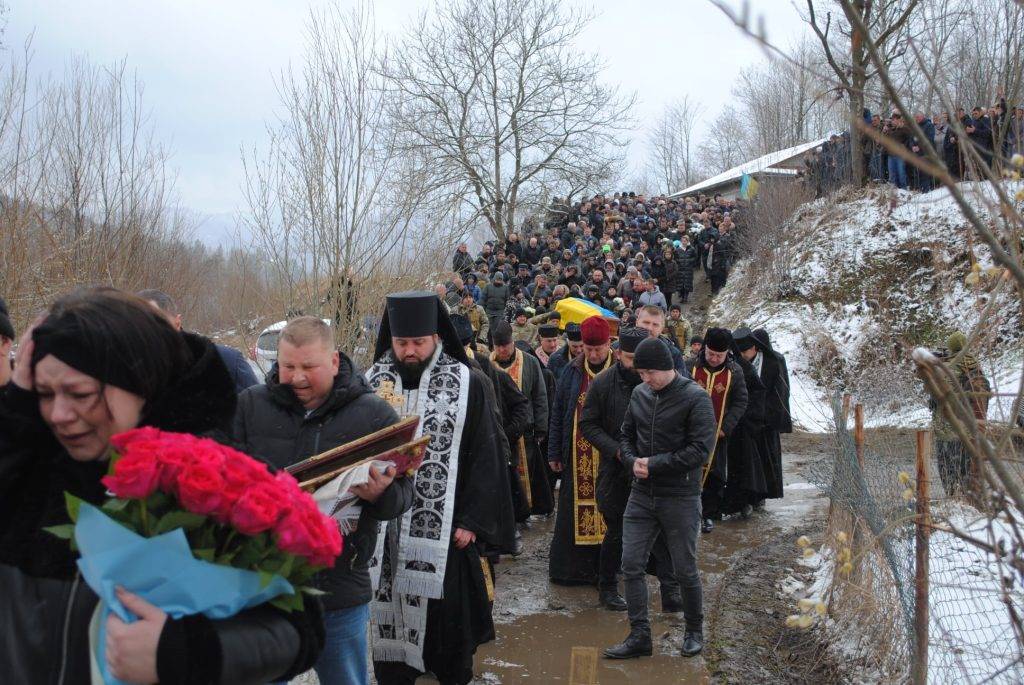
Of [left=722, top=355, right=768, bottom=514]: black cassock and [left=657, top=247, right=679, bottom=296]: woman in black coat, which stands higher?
[left=657, top=247, right=679, bottom=296]: woman in black coat

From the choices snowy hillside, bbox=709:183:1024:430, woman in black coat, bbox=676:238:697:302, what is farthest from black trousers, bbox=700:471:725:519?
woman in black coat, bbox=676:238:697:302

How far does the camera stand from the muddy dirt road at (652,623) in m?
5.41

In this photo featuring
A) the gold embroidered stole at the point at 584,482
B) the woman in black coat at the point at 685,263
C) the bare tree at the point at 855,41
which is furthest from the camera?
the woman in black coat at the point at 685,263

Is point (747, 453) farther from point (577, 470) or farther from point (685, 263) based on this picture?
point (685, 263)

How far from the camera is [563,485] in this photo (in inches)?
292

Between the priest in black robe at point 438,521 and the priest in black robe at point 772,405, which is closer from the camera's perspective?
Result: the priest in black robe at point 438,521

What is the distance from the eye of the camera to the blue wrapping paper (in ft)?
5.44

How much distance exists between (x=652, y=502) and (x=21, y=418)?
436cm

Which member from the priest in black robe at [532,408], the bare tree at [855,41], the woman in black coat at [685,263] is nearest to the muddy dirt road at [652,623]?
the priest in black robe at [532,408]

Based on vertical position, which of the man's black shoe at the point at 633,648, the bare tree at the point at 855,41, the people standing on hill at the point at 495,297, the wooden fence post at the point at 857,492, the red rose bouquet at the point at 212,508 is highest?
the people standing on hill at the point at 495,297

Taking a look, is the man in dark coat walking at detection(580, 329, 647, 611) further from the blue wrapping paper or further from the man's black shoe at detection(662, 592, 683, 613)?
the blue wrapping paper

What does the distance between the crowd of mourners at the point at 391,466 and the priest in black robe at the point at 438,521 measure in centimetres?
1

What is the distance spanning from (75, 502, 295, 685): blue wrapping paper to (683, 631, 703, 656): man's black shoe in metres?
4.41

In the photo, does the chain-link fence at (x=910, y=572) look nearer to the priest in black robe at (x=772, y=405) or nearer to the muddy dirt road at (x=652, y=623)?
the muddy dirt road at (x=652, y=623)
